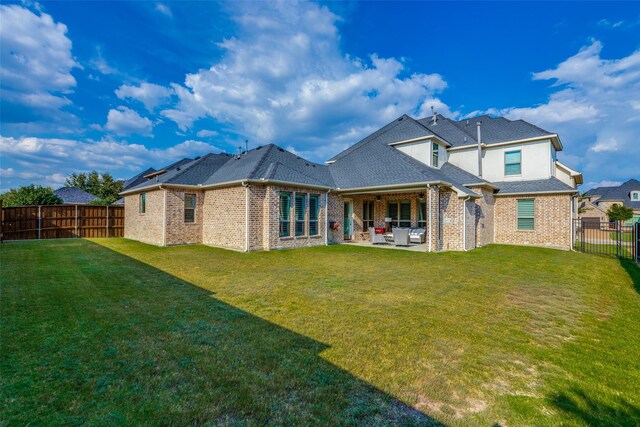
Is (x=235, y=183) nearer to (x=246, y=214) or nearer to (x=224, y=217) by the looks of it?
(x=246, y=214)

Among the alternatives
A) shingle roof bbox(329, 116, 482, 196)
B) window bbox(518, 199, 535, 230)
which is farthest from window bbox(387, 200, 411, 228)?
window bbox(518, 199, 535, 230)

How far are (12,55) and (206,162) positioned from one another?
8.81 metres

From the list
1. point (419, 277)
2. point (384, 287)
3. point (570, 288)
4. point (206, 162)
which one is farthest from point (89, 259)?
point (570, 288)

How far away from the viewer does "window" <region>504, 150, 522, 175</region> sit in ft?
54.3

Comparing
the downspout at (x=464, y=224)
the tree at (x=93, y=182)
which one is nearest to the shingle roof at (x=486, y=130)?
the downspout at (x=464, y=224)

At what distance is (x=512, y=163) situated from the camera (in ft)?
54.9

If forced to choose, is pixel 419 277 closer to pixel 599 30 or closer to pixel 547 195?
pixel 547 195

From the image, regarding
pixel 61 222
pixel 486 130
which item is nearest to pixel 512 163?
pixel 486 130

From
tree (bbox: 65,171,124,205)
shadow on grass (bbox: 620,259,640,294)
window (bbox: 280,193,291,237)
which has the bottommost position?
shadow on grass (bbox: 620,259,640,294)

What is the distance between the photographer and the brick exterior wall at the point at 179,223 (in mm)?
14086

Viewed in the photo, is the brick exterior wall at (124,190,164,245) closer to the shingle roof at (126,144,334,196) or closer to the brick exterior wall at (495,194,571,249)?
the shingle roof at (126,144,334,196)

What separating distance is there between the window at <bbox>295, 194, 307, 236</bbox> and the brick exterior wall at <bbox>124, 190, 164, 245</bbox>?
268 inches

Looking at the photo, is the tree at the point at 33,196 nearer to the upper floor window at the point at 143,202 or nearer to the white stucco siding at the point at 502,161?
the upper floor window at the point at 143,202

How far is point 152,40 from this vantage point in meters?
14.1
